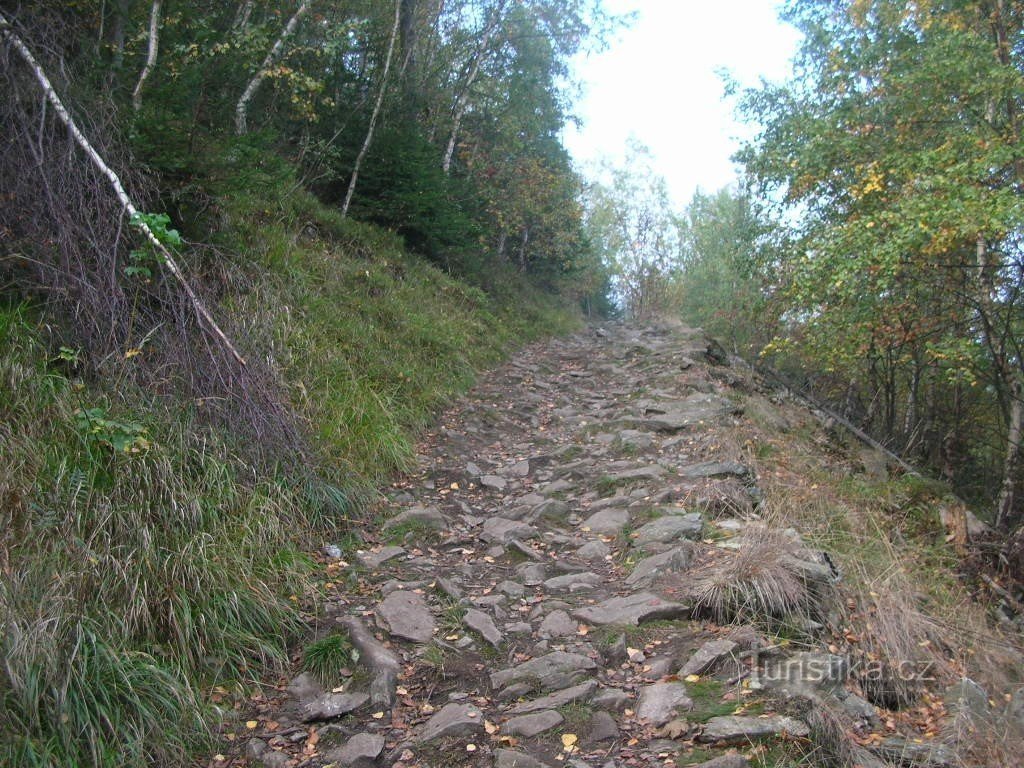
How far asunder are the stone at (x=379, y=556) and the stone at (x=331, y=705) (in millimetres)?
1434

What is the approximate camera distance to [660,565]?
4.94 metres

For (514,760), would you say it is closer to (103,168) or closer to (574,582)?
(574,582)

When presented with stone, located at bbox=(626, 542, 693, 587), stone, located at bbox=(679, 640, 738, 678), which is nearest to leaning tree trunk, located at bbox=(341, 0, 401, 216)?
stone, located at bbox=(626, 542, 693, 587)

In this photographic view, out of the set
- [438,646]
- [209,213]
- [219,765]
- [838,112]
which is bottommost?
[219,765]

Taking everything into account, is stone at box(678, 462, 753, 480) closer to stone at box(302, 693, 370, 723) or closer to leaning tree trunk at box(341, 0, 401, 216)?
stone at box(302, 693, 370, 723)

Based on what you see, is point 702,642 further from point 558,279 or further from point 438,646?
point 558,279

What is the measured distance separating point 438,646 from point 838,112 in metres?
9.56

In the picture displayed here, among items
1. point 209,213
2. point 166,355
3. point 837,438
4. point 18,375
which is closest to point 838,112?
point 837,438

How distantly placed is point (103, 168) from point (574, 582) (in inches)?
166

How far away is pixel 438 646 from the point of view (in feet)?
14.1

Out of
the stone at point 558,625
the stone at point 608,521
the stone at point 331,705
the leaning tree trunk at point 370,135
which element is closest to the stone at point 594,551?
the stone at point 608,521

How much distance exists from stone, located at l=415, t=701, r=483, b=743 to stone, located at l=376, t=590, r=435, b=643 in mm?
693

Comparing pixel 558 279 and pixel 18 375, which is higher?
pixel 558 279

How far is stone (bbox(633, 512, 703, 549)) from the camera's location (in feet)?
17.6
